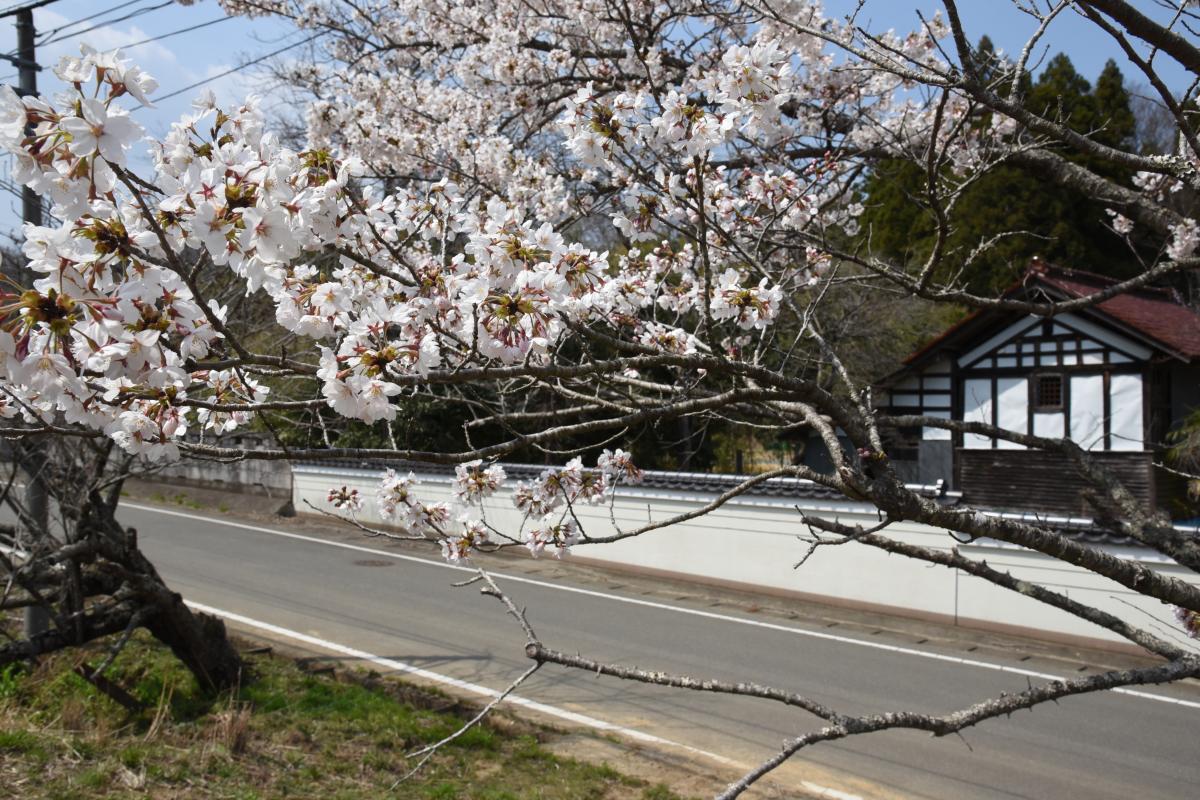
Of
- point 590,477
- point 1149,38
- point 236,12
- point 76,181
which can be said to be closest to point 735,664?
point 590,477

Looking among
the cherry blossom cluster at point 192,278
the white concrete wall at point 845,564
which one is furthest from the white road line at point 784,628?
the cherry blossom cluster at point 192,278

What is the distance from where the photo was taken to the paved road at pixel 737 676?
5594mm

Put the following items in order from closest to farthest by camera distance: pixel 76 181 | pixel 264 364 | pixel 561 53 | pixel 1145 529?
pixel 76 181 < pixel 264 364 < pixel 1145 529 < pixel 561 53

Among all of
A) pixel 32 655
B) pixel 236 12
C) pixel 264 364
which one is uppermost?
pixel 236 12

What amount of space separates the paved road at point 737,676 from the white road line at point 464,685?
0.42 ft

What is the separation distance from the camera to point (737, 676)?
7.45m

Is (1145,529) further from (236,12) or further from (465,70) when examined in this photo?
(236,12)

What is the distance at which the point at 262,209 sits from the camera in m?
1.74

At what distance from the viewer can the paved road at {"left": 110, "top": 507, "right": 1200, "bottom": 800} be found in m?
5.59

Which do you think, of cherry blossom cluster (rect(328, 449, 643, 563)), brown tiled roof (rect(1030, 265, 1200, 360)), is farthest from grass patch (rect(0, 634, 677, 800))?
brown tiled roof (rect(1030, 265, 1200, 360))

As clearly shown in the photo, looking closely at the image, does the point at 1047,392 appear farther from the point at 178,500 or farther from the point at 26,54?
the point at 178,500

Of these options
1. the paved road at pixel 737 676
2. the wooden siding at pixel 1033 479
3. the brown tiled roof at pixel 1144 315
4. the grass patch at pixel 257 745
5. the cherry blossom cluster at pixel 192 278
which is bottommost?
the paved road at pixel 737 676

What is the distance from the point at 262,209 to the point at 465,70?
672 cm

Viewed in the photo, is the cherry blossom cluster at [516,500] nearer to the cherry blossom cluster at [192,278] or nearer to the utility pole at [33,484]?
the cherry blossom cluster at [192,278]
